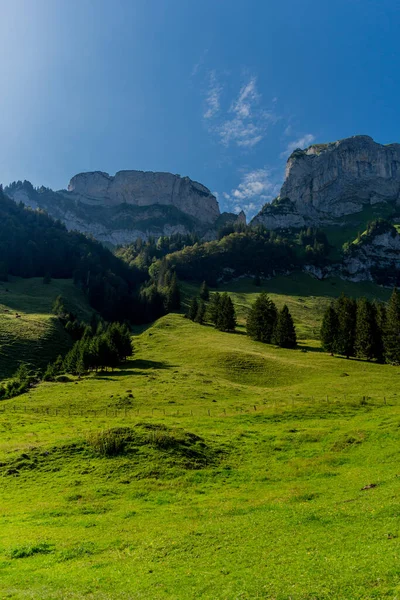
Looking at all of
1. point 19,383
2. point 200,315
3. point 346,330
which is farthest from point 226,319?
point 19,383

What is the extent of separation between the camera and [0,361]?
8875 cm

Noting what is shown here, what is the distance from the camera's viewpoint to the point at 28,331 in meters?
113

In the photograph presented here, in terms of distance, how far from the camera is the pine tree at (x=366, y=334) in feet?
303

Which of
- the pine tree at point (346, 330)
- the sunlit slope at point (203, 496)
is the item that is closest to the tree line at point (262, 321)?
the pine tree at point (346, 330)

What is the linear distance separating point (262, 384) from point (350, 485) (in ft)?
161

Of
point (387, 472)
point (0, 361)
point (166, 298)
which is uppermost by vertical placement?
point (166, 298)

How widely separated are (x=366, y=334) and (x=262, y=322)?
3608cm

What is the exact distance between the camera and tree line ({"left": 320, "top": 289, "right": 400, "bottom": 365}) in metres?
88.1

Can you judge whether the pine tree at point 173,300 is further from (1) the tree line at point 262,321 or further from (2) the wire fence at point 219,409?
(2) the wire fence at point 219,409

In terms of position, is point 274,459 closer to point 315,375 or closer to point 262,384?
point 262,384

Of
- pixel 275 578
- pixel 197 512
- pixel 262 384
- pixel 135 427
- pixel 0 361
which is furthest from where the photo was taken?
pixel 0 361

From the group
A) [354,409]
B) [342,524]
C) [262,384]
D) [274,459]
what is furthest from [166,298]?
[342,524]

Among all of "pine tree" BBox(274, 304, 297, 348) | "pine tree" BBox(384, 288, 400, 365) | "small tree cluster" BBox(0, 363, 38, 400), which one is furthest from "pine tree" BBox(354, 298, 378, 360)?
"small tree cluster" BBox(0, 363, 38, 400)

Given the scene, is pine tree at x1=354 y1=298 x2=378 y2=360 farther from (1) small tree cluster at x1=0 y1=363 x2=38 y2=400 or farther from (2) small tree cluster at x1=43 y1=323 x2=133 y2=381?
(1) small tree cluster at x1=0 y1=363 x2=38 y2=400
